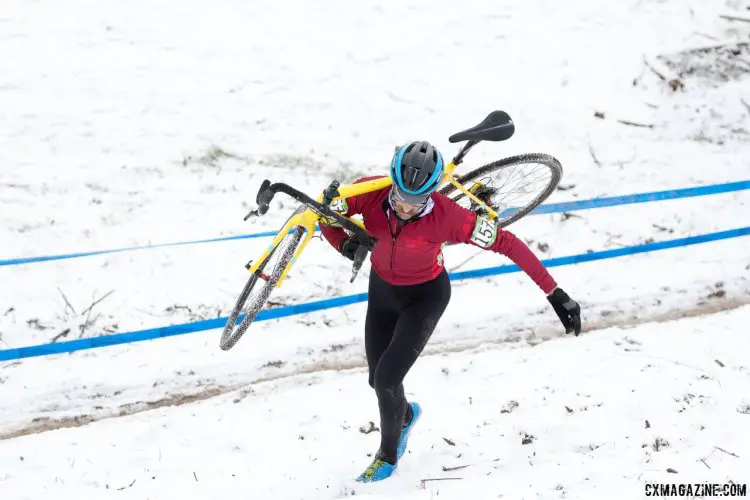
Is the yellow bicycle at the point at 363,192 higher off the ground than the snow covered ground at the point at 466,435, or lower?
higher

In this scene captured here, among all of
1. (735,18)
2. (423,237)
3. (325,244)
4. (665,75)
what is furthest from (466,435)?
(735,18)

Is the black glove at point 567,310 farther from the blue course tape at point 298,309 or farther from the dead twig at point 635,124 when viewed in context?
the dead twig at point 635,124

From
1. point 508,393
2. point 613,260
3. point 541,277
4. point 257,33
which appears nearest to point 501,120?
point 541,277

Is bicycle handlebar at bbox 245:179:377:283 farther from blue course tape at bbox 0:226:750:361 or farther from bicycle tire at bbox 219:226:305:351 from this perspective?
blue course tape at bbox 0:226:750:361

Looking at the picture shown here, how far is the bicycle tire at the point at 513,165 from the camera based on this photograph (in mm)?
5664

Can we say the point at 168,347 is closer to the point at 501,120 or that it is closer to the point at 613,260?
the point at 501,120

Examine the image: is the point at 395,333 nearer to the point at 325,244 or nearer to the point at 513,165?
the point at 513,165

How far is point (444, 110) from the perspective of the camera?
9469 millimetres

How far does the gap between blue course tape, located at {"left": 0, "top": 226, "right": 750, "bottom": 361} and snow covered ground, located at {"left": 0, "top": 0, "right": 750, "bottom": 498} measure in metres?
0.29

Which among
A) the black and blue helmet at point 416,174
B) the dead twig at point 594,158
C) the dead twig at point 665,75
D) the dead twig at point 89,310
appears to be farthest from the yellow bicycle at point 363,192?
the dead twig at point 665,75

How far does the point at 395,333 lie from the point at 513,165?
214cm

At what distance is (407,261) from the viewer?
14.7ft

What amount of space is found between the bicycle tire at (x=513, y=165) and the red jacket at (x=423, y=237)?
49.3 inches

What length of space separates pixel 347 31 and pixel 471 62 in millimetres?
2063
